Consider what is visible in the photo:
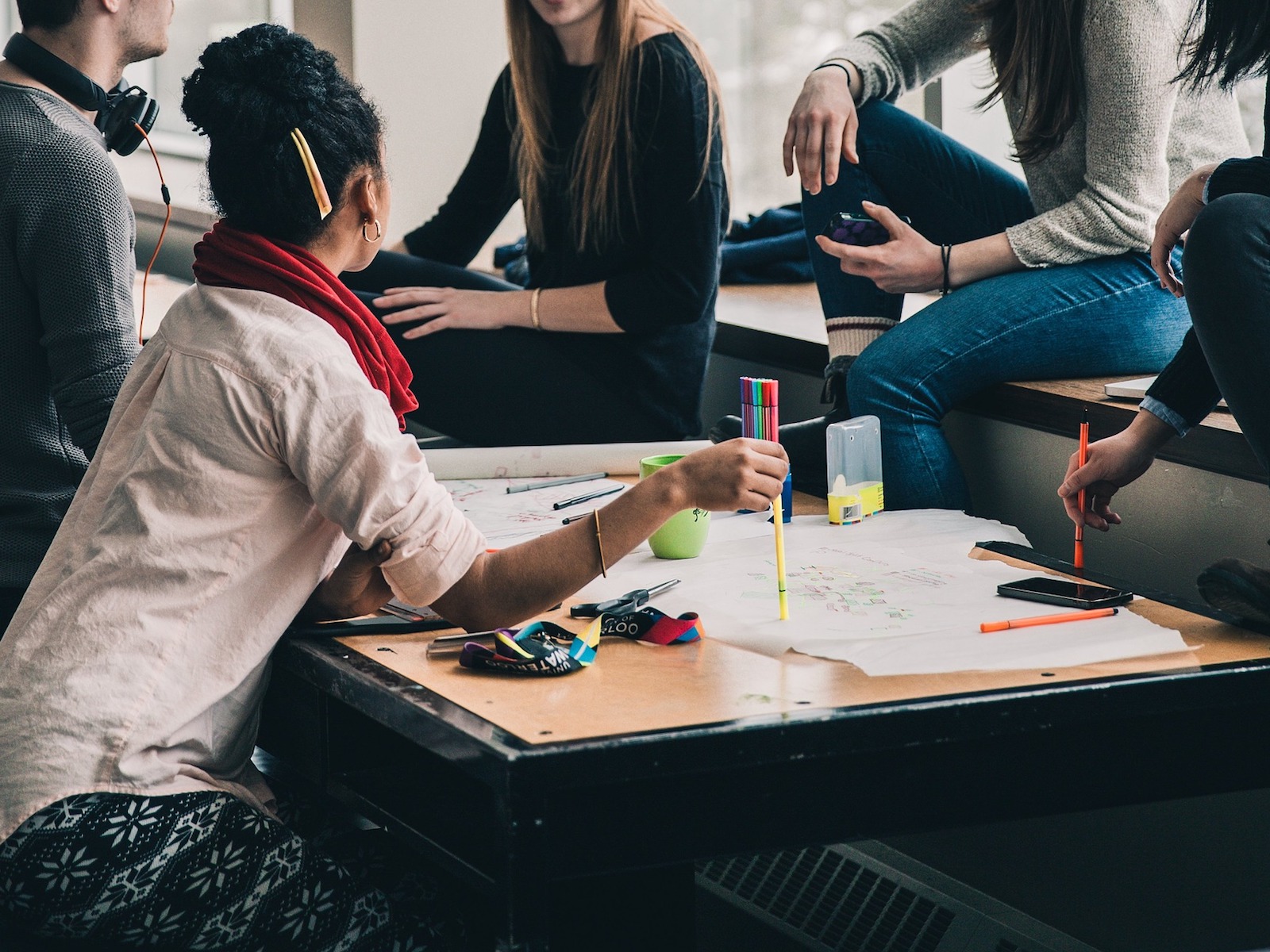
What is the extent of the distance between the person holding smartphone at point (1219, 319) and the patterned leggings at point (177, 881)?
29.1 inches

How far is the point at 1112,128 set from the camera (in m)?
1.63

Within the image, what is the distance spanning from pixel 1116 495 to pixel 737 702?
0.91 m

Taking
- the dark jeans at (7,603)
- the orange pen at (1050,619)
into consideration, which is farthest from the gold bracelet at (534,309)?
the orange pen at (1050,619)

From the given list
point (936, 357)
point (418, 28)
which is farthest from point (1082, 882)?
point (418, 28)

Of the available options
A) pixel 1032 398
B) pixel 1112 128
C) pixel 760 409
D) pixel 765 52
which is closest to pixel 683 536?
pixel 760 409

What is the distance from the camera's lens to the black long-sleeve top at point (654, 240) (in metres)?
1.97

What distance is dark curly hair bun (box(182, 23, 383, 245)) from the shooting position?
108cm

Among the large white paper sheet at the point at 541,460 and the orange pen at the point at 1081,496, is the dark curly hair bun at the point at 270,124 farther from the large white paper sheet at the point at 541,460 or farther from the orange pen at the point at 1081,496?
the orange pen at the point at 1081,496

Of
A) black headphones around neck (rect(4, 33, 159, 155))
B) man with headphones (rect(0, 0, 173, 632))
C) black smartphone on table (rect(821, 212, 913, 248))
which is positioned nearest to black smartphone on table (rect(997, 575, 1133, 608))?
black smartphone on table (rect(821, 212, 913, 248))

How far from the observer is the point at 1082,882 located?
1.67 metres

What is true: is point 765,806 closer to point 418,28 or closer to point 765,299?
point 765,299

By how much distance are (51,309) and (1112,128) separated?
1203 millimetres

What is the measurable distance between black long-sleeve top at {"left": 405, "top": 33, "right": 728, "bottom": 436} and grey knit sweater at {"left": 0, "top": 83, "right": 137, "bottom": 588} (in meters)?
0.79

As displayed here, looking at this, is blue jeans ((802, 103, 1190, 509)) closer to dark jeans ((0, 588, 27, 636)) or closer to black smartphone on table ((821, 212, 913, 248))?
black smartphone on table ((821, 212, 913, 248))
